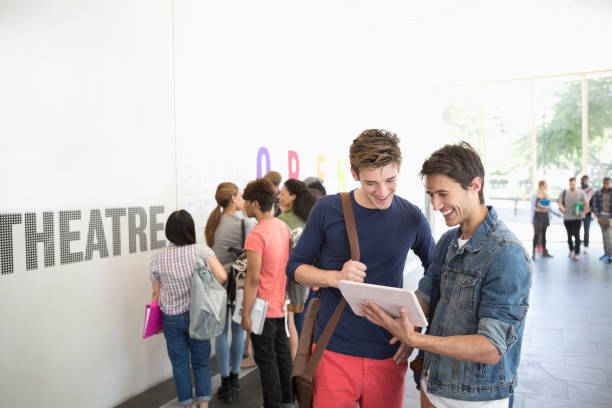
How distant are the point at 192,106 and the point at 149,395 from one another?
246 cm

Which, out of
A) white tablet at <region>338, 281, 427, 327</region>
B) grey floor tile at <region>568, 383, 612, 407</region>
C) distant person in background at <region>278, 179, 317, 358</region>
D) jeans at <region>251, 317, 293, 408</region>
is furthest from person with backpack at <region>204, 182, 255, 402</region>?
grey floor tile at <region>568, 383, 612, 407</region>

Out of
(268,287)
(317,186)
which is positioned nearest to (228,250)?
(268,287)

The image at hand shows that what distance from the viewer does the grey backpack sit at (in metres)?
2.84

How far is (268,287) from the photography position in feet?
9.78

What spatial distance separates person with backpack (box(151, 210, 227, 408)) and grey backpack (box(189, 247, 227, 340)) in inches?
1.4

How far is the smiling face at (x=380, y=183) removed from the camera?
5.49 feet

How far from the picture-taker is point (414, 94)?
11961 mm

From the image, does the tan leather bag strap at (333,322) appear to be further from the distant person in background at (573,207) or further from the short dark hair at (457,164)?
the distant person in background at (573,207)

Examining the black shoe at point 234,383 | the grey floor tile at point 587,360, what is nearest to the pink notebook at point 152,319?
the black shoe at point 234,383

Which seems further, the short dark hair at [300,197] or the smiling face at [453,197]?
the short dark hair at [300,197]

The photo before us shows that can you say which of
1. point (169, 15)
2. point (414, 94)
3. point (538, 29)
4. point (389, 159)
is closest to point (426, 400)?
point (389, 159)

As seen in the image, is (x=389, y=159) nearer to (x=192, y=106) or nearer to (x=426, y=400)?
(x=426, y=400)

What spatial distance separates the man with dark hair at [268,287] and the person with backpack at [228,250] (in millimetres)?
433

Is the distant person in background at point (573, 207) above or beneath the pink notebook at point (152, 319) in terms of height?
above
